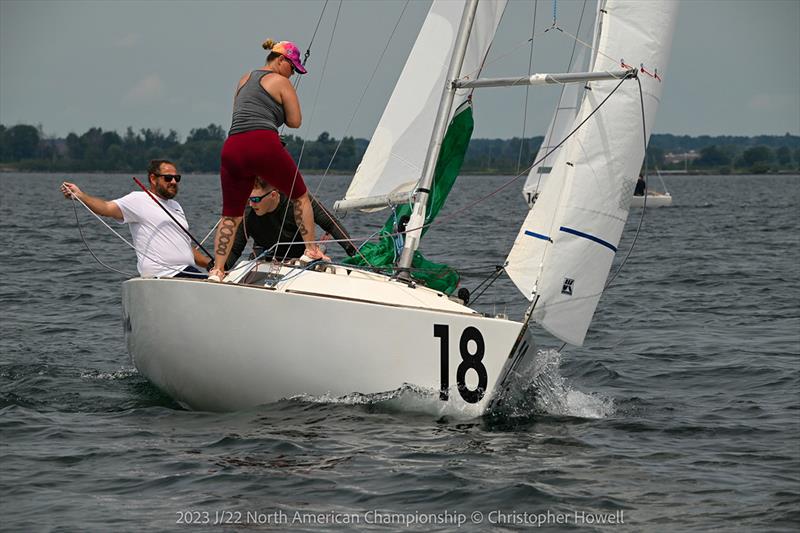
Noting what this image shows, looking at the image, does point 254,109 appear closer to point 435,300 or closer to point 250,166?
point 250,166

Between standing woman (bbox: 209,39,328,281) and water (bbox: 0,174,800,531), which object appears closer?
water (bbox: 0,174,800,531)

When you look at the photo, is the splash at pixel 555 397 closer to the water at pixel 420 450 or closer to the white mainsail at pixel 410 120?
the water at pixel 420 450

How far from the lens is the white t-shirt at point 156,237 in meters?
8.32

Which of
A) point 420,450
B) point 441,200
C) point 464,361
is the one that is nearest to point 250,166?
point 441,200

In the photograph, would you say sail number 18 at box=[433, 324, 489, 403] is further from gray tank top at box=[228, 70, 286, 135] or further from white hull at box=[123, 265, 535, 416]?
gray tank top at box=[228, 70, 286, 135]

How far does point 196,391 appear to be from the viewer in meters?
7.95

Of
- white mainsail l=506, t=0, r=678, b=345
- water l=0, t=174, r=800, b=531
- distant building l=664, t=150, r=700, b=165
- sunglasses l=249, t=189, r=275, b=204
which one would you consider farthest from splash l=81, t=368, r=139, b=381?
distant building l=664, t=150, r=700, b=165

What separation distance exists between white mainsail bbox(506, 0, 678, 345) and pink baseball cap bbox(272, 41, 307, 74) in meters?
1.73

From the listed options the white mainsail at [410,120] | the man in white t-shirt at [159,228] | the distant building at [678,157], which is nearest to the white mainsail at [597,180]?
the white mainsail at [410,120]

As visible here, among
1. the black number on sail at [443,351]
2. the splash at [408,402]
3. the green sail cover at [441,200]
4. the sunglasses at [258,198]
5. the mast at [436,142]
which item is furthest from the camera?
the sunglasses at [258,198]

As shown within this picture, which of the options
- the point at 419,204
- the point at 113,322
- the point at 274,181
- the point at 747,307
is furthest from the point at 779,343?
the point at 113,322

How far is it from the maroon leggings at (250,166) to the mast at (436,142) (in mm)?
812

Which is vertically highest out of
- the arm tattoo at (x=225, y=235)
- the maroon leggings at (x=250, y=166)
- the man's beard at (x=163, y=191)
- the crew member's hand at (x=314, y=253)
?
the maroon leggings at (x=250, y=166)

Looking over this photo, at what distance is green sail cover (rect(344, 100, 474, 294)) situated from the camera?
8.46 meters
